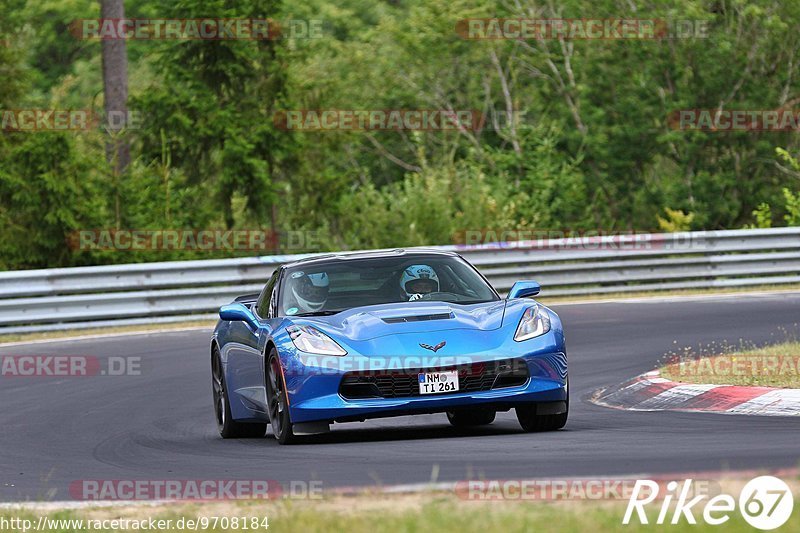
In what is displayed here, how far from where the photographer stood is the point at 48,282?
21781 millimetres

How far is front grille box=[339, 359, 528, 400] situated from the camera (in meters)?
9.89

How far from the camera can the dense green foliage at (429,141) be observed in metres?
27.0

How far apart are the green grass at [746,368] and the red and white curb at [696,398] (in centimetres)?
15

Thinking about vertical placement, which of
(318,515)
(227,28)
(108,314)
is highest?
(227,28)

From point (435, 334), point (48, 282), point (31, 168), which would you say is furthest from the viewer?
point (31, 168)

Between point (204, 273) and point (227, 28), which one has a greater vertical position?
point (227, 28)

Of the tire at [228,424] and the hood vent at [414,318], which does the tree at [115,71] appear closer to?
the tire at [228,424]

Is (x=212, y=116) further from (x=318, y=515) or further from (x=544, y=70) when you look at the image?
(x=318, y=515)

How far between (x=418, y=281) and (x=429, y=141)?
2999 centimetres

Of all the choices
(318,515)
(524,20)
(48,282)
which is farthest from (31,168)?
(318,515)

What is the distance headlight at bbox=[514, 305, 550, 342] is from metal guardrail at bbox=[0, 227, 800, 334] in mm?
11327

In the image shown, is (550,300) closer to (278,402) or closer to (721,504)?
(278,402)

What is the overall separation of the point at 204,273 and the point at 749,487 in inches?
660

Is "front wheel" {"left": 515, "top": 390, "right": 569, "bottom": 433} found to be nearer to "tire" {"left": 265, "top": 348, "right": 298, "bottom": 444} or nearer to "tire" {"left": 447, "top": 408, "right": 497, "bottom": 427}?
"tire" {"left": 447, "top": 408, "right": 497, "bottom": 427}
